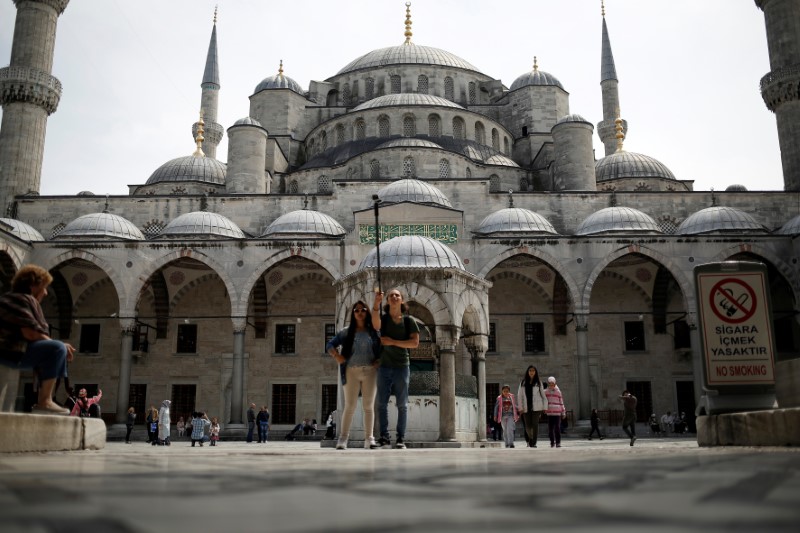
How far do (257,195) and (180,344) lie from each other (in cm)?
484

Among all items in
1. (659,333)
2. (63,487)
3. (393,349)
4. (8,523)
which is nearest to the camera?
(8,523)

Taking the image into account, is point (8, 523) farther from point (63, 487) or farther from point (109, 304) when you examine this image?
point (109, 304)

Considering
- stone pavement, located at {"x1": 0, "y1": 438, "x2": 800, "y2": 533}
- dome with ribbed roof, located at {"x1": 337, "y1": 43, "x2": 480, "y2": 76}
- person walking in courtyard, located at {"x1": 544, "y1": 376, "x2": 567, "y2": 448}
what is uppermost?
dome with ribbed roof, located at {"x1": 337, "y1": 43, "x2": 480, "y2": 76}

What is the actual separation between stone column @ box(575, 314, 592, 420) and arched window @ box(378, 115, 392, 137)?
33.3ft

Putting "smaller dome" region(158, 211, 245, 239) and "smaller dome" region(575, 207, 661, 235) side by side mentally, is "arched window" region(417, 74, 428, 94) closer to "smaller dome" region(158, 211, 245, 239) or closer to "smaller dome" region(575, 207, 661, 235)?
"smaller dome" region(575, 207, 661, 235)

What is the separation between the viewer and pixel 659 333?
21.4 meters

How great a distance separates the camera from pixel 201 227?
20.0 m

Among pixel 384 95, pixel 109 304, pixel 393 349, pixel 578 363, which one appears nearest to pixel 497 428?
pixel 578 363

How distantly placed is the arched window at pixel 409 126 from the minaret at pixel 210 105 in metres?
8.91

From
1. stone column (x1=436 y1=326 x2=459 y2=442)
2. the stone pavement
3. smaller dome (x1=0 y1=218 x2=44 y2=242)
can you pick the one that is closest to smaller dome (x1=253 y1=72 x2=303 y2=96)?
smaller dome (x1=0 y1=218 x2=44 y2=242)

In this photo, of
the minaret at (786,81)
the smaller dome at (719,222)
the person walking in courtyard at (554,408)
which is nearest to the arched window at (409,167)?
the smaller dome at (719,222)

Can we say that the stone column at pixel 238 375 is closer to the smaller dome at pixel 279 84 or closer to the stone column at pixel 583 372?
the stone column at pixel 583 372

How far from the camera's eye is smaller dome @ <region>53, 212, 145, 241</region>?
19.7 meters

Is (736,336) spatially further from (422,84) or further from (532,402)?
(422,84)
